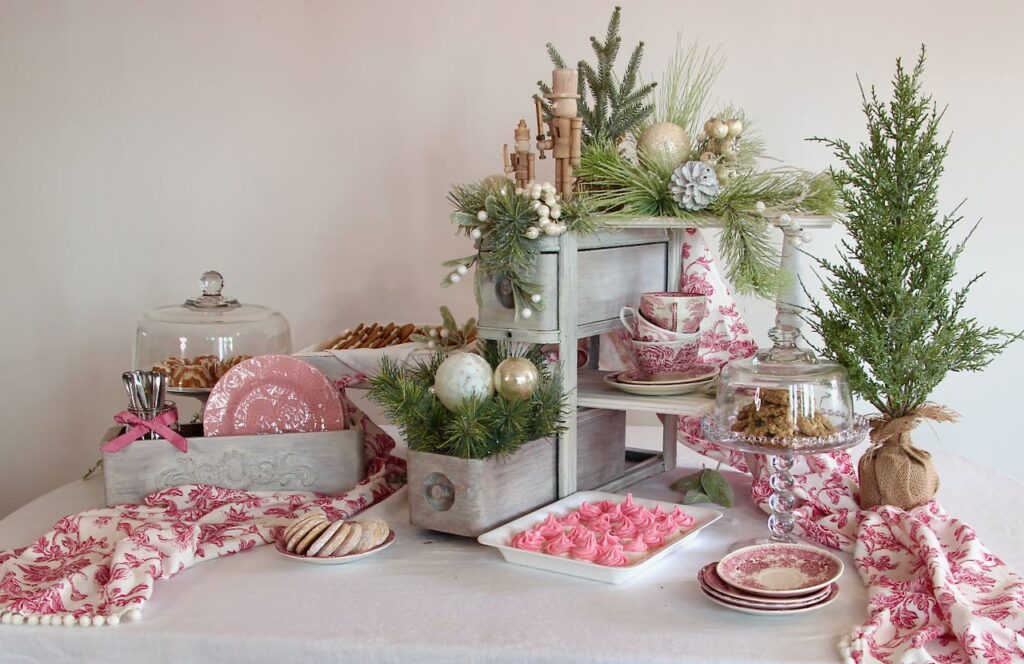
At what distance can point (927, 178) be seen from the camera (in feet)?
4.07

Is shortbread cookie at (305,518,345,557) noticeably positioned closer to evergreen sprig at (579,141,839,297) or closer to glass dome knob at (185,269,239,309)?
evergreen sprig at (579,141,839,297)

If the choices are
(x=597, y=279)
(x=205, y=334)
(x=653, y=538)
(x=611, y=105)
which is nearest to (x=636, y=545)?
(x=653, y=538)

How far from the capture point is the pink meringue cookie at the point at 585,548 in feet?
3.87

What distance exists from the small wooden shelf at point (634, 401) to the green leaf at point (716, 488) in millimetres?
111

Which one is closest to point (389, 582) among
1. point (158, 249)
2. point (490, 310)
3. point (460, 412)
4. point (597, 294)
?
point (460, 412)

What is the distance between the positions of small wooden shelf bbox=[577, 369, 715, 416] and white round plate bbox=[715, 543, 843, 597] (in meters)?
0.21

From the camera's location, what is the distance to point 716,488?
1.42 m

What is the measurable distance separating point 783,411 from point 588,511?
28 cm

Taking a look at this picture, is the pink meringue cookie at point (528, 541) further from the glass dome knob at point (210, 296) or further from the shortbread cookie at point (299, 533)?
the glass dome knob at point (210, 296)

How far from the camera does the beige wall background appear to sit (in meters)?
1.90

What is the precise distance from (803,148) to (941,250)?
758 mm

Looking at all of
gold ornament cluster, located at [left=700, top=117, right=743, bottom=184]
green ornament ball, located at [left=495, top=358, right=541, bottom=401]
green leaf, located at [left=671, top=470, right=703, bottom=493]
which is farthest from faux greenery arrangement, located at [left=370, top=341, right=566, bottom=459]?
gold ornament cluster, located at [left=700, top=117, right=743, bottom=184]

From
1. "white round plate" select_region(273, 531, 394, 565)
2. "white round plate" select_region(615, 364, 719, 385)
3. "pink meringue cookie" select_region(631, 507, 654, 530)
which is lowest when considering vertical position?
"white round plate" select_region(273, 531, 394, 565)

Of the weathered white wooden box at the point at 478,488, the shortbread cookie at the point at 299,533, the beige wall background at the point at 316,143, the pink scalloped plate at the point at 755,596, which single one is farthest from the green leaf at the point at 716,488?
the beige wall background at the point at 316,143
